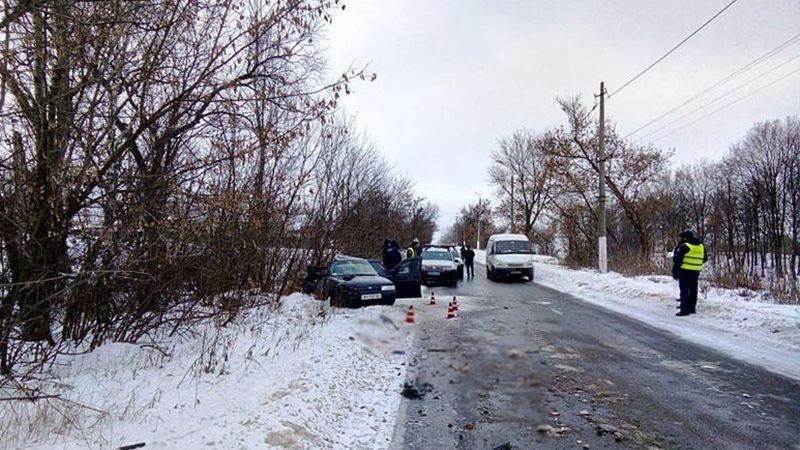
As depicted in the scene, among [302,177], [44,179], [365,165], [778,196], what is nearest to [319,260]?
[302,177]

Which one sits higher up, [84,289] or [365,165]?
[365,165]

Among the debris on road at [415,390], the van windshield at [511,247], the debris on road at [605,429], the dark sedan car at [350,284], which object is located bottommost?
the debris on road at [415,390]

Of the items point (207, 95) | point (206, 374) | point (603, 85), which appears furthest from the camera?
point (603, 85)

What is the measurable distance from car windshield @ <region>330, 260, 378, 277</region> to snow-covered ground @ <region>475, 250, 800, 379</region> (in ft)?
23.6

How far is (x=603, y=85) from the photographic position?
81.2ft

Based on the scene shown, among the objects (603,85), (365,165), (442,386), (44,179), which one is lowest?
(442,386)

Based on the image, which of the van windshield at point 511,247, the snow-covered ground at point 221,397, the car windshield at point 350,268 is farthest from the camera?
the van windshield at point 511,247

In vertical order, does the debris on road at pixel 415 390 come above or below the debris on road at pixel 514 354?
below

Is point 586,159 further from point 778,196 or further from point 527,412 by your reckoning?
point 778,196

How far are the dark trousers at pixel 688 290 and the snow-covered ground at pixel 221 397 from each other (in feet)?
26.0

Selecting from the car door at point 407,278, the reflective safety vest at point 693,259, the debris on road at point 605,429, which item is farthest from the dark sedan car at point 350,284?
the debris on road at point 605,429

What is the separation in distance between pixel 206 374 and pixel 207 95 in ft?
12.2

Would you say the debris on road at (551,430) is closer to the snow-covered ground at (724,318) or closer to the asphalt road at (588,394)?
the asphalt road at (588,394)

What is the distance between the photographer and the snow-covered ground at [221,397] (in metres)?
4.15
